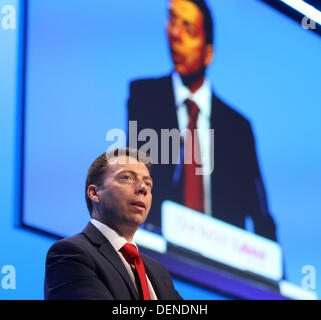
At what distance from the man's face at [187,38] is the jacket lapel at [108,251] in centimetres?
157

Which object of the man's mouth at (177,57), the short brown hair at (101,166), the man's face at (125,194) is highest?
the man's mouth at (177,57)

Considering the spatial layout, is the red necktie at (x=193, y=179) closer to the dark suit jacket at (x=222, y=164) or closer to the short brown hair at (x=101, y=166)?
the dark suit jacket at (x=222, y=164)

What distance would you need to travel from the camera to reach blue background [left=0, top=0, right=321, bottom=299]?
2.81m

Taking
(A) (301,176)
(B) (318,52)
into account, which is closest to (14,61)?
(A) (301,176)

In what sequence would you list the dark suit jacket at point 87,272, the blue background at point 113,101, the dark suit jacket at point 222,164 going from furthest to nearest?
1. the dark suit jacket at point 222,164
2. the blue background at point 113,101
3. the dark suit jacket at point 87,272

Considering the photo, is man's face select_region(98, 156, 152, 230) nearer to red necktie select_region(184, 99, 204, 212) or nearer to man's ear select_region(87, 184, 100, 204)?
man's ear select_region(87, 184, 100, 204)

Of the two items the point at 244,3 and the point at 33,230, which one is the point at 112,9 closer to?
the point at 244,3

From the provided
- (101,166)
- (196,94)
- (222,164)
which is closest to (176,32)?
(196,94)

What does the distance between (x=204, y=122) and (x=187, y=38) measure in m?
0.49

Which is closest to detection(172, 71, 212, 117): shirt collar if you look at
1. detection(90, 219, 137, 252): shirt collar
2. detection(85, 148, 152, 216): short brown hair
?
detection(85, 148, 152, 216): short brown hair

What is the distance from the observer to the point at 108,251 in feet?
7.06

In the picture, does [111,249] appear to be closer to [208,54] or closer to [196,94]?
[196,94]

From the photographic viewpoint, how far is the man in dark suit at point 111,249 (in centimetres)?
197

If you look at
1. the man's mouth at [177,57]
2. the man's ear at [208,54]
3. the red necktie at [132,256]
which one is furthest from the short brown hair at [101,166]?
the man's ear at [208,54]
